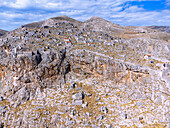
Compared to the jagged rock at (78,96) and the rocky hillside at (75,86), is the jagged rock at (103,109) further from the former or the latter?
the jagged rock at (78,96)

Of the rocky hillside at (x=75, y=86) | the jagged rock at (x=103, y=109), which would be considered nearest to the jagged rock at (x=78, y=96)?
the rocky hillside at (x=75, y=86)

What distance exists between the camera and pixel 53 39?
116 feet

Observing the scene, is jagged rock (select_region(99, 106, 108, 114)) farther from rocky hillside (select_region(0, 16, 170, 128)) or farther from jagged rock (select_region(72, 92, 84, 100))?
jagged rock (select_region(72, 92, 84, 100))

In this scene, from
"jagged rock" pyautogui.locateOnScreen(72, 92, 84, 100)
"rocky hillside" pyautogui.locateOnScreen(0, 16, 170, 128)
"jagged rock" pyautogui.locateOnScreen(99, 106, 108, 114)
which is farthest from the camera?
"jagged rock" pyautogui.locateOnScreen(72, 92, 84, 100)

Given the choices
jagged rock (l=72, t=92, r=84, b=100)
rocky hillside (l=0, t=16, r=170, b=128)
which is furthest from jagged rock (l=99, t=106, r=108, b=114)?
jagged rock (l=72, t=92, r=84, b=100)

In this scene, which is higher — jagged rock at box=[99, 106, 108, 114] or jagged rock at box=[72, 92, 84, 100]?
jagged rock at box=[72, 92, 84, 100]

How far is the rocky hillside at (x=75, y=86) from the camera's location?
22.6 m

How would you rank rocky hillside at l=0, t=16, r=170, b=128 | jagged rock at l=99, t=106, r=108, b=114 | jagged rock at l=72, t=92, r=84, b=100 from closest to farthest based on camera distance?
1. rocky hillside at l=0, t=16, r=170, b=128
2. jagged rock at l=99, t=106, r=108, b=114
3. jagged rock at l=72, t=92, r=84, b=100

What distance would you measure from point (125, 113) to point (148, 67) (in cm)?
1200

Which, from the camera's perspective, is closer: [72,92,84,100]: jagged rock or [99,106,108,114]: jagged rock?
[99,106,108,114]: jagged rock

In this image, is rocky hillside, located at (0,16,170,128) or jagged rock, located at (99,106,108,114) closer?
rocky hillside, located at (0,16,170,128)

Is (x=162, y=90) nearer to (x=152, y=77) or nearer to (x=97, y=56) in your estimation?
(x=152, y=77)

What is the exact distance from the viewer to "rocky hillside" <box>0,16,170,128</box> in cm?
2262

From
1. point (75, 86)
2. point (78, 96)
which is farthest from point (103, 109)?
point (75, 86)
